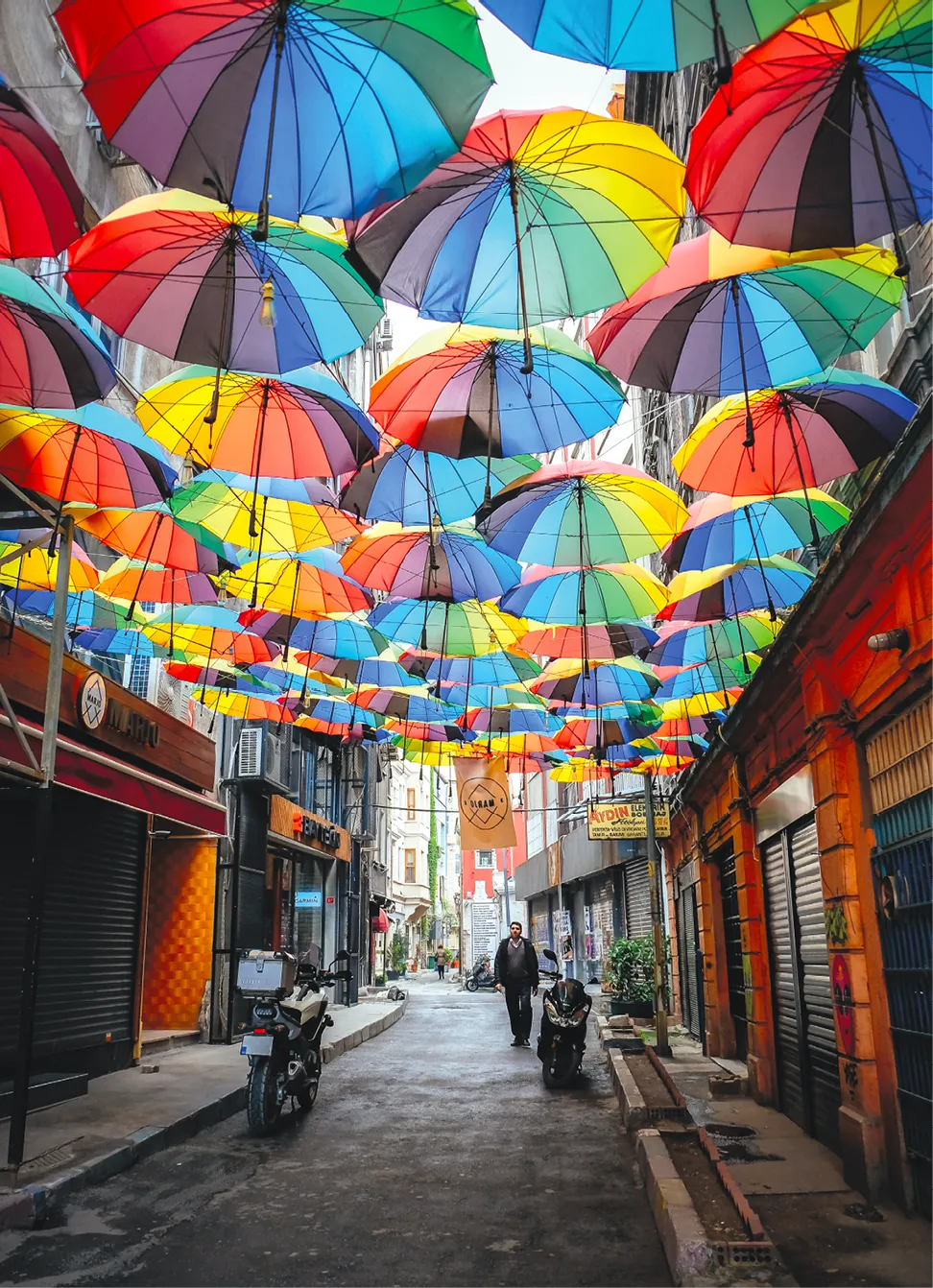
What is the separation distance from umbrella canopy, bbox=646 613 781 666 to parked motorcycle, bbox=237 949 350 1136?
5539mm

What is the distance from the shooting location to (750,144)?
450 cm

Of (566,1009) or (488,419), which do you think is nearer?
(488,419)

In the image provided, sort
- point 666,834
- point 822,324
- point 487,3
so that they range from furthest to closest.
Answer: point 666,834, point 822,324, point 487,3

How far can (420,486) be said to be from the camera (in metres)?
9.03

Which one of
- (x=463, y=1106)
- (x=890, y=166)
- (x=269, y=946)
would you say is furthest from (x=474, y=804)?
(x=890, y=166)

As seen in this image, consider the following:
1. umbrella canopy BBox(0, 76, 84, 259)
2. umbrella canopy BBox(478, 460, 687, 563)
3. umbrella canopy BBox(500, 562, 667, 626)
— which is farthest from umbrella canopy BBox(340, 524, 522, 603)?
umbrella canopy BBox(0, 76, 84, 259)

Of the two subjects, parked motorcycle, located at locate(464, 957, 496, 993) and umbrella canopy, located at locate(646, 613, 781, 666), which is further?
parked motorcycle, located at locate(464, 957, 496, 993)

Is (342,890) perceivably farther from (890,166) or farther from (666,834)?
(890,166)

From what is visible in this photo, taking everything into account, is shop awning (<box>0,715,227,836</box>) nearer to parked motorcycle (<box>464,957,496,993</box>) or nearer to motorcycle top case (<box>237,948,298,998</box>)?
motorcycle top case (<box>237,948,298,998</box>)

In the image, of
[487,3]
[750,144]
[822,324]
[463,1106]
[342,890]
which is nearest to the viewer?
[487,3]

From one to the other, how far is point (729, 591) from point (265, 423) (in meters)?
5.10

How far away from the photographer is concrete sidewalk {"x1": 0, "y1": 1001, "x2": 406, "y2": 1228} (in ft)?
21.4

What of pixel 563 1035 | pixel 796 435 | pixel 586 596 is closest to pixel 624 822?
pixel 563 1035

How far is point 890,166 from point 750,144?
701mm
